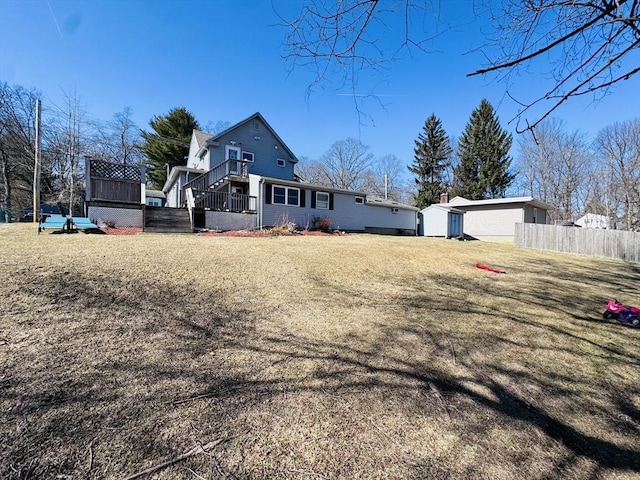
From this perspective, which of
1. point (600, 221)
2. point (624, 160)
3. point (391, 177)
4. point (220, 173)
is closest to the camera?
point (220, 173)

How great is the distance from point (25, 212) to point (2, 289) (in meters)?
34.1

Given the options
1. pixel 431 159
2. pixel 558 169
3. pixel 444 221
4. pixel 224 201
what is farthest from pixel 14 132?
pixel 558 169

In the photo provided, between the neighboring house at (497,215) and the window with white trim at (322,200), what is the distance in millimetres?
11174

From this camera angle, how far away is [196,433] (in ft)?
6.22

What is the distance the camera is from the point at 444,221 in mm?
22922

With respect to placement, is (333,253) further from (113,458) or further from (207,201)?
(207,201)

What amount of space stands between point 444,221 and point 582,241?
9176mm

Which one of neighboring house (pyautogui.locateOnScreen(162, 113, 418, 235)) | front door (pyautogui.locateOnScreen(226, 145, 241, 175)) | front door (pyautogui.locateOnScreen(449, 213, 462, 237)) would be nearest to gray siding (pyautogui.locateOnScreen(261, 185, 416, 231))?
neighboring house (pyautogui.locateOnScreen(162, 113, 418, 235))

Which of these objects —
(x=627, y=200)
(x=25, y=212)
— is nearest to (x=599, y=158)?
(x=627, y=200)

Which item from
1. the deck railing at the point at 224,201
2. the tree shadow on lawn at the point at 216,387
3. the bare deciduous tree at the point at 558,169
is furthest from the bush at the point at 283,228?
the bare deciduous tree at the point at 558,169

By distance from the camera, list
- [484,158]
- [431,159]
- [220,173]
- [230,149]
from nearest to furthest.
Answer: [220,173]
[230,149]
[484,158]
[431,159]

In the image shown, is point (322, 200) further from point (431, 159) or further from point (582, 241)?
point (431, 159)

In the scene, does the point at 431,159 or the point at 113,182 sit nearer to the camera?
the point at 113,182

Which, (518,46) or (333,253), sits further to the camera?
(333,253)
